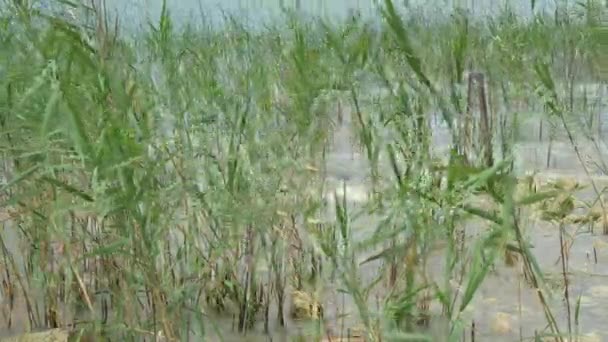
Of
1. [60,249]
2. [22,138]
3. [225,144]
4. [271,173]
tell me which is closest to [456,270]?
[271,173]

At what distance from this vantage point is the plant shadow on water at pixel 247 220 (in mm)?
1399

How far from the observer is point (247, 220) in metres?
1.63

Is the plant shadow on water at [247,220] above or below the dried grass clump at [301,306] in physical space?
above

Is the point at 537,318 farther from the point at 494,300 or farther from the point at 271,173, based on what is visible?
the point at 271,173

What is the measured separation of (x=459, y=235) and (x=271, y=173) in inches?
17.7

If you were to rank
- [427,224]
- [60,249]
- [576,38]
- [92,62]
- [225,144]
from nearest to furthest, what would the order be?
1. [427,224]
2. [92,62]
3. [60,249]
4. [225,144]
5. [576,38]

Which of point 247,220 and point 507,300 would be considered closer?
point 247,220

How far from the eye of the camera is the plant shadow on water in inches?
55.1

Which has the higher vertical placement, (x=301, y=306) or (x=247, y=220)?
(x=247, y=220)

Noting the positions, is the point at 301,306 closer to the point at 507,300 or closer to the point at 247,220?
the point at 247,220

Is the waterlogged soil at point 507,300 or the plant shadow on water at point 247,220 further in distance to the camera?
the waterlogged soil at point 507,300

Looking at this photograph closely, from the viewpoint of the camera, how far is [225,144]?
78.4 inches

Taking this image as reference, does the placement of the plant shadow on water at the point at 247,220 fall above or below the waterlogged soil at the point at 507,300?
above

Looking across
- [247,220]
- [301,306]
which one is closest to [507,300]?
[301,306]
